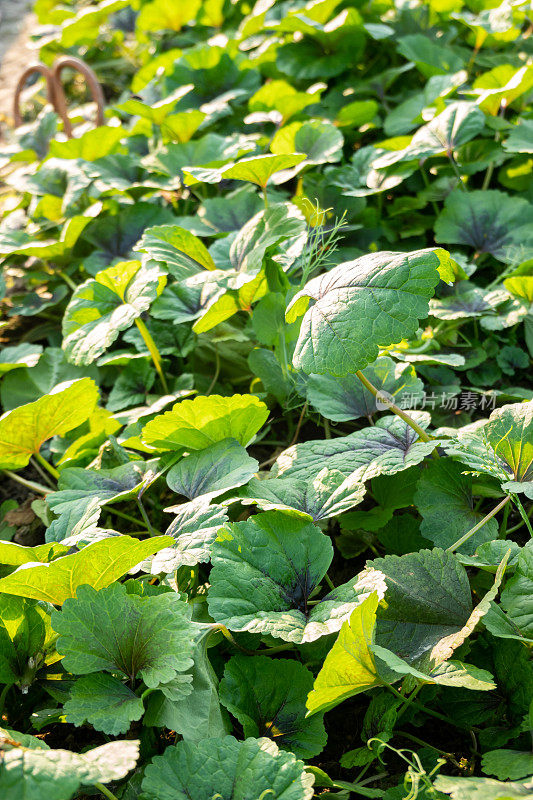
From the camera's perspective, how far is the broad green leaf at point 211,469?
136cm

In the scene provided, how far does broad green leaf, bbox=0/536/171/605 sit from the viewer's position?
1.14 metres

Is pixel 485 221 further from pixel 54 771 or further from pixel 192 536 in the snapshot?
pixel 54 771

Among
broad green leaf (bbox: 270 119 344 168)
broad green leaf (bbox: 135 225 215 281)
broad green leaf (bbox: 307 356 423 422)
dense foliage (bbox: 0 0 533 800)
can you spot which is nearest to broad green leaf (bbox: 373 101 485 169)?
dense foliage (bbox: 0 0 533 800)

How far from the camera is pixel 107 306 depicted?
5.80 ft

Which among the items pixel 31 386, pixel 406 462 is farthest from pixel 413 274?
pixel 31 386

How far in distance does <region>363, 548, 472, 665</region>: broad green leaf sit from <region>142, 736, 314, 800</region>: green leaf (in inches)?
10.3

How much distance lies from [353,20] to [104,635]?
2254 millimetres

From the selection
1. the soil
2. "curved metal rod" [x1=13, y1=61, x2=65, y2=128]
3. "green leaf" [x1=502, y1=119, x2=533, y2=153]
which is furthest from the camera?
the soil

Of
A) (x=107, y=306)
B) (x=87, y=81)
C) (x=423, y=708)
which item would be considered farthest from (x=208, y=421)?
(x=87, y=81)

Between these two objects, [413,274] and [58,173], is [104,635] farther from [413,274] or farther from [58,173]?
[58,173]

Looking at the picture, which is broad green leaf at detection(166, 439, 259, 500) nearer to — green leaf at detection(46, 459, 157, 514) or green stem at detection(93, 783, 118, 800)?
green leaf at detection(46, 459, 157, 514)

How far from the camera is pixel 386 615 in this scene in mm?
1187

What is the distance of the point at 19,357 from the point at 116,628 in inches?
42.5

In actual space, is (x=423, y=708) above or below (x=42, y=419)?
below
